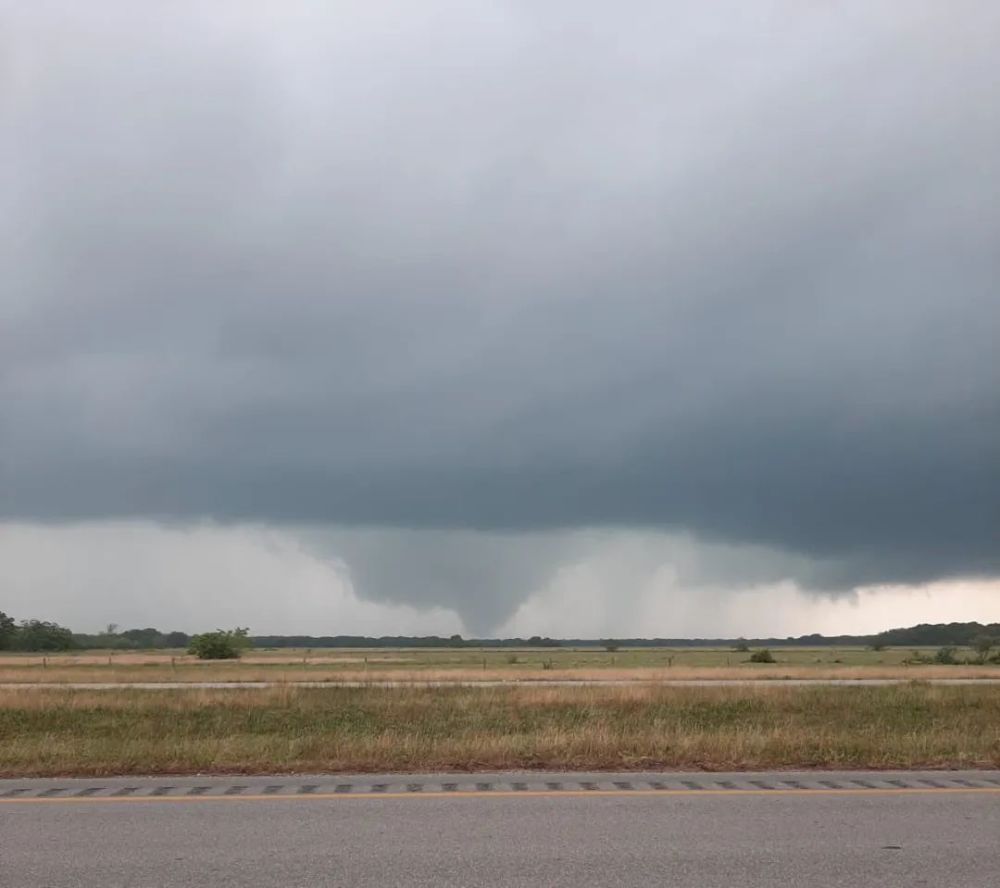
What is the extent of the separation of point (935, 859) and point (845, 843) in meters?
0.82

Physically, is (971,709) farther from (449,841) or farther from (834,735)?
(449,841)

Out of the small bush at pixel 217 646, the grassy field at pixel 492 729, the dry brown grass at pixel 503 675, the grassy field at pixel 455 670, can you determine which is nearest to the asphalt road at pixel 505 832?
the grassy field at pixel 492 729

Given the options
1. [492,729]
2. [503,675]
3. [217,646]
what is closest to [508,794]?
[492,729]

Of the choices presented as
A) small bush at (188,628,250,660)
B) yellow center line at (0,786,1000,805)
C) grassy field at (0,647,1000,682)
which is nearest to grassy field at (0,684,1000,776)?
yellow center line at (0,786,1000,805)

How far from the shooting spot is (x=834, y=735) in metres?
18.2

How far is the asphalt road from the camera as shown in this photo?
7.93 m

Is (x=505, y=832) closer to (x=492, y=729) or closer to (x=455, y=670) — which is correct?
(x=492, y=729)

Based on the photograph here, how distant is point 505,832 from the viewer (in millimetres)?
9477

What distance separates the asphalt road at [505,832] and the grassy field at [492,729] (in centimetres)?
170

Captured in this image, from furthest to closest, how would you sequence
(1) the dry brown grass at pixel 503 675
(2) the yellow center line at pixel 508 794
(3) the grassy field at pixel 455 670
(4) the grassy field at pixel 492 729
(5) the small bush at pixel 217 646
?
(5) the small bush at pixel 217 646, (3) the grassy field at pixel 455 670, (1) the dry brown grass at pixel 503 675, (4) the grassy field at pixel 492 729, (2) the yellow center line at pixel 508 794

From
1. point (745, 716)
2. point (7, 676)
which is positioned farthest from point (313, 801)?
point (7, 676)

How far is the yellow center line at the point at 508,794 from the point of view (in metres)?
11.5

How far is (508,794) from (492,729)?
1034cm

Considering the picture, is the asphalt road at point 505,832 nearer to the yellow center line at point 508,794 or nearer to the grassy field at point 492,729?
the yellow center line at point 508,794
